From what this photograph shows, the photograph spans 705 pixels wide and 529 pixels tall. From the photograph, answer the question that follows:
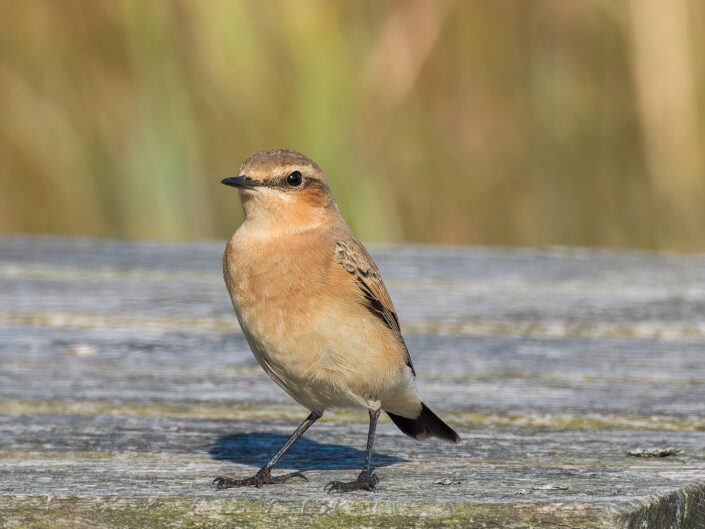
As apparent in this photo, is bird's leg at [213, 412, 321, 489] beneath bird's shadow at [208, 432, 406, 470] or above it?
above

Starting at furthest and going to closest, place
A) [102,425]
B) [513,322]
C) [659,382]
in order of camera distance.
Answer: [513,322] → [659,382] → [102,425]

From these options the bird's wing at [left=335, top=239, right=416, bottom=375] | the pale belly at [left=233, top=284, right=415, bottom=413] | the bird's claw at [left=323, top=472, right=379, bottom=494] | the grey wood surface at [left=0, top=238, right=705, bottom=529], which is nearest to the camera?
the grey wood surface at [left=0, top=238, right=705, bottom=529]

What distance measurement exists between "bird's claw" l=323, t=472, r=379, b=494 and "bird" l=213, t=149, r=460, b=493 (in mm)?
114

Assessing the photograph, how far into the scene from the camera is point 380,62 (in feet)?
19.0

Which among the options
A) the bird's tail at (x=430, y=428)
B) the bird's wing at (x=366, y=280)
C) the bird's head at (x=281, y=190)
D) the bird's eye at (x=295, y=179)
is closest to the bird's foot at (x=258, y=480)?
the bird's tail at (x=430, y=428)

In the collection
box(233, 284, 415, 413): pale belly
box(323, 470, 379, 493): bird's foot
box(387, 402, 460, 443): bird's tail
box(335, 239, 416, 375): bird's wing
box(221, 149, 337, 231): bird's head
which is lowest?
box(387, 402, 460, 443): bird's tail

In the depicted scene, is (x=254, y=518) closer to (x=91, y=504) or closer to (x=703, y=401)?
(x=91, y=504)

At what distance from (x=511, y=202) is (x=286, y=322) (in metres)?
3.22

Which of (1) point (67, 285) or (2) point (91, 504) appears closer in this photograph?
(2) point (91, 504)

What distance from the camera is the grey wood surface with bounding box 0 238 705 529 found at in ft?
7.25

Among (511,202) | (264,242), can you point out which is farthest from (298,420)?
(511,202)

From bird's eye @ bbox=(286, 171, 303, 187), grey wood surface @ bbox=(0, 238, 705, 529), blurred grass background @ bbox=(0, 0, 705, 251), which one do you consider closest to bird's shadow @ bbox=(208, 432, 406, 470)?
grey wood surface @ bbox=(0, 238, 705, 529)

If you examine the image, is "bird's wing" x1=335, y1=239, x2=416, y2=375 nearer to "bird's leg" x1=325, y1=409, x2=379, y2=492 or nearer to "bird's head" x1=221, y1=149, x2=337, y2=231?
"bird's head" x1=221, y1=149, x2=337, y2=231

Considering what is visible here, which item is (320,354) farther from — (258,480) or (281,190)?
(281,190)
